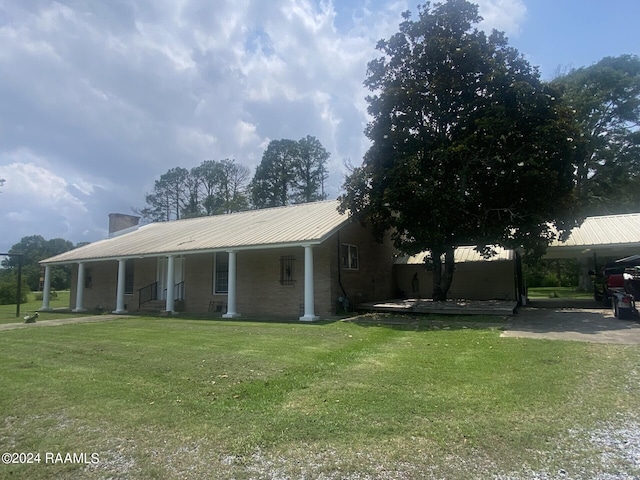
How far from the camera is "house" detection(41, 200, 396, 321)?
16.0 m

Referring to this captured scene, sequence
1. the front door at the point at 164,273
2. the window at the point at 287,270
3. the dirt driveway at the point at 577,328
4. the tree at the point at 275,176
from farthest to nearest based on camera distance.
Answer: the tree at the point at 275,176 < the front door at the point at 164,273 < the window at the point at 287,270 < the dirt driveway at the point at 577,328

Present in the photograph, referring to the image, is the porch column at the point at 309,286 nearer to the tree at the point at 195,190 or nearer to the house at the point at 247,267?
the house at the point at 247,267

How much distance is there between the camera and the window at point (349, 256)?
1750cm

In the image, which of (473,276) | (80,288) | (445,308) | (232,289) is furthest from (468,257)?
(80,288)

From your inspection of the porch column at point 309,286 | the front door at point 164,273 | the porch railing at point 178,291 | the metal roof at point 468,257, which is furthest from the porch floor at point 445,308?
the front door at point 164,273

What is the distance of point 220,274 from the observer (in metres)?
19.0

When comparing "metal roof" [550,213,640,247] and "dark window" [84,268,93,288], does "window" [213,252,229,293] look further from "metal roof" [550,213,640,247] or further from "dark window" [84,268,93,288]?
"metal roof" [550,213,640,247]

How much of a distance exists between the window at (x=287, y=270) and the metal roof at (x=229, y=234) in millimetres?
1145

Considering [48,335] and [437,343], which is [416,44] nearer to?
[437,343]

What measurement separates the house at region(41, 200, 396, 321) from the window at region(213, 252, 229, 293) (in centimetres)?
5

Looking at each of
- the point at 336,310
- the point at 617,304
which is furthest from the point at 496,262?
the point at 336,310

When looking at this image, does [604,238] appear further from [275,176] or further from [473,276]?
[275,176]

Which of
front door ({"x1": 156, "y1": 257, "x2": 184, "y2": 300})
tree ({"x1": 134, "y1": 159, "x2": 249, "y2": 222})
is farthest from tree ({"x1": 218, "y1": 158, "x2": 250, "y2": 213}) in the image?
front door ({"x1": 156, "y1": 257, "x2": 184, "y2": 300})

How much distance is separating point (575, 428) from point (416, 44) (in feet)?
54.4
